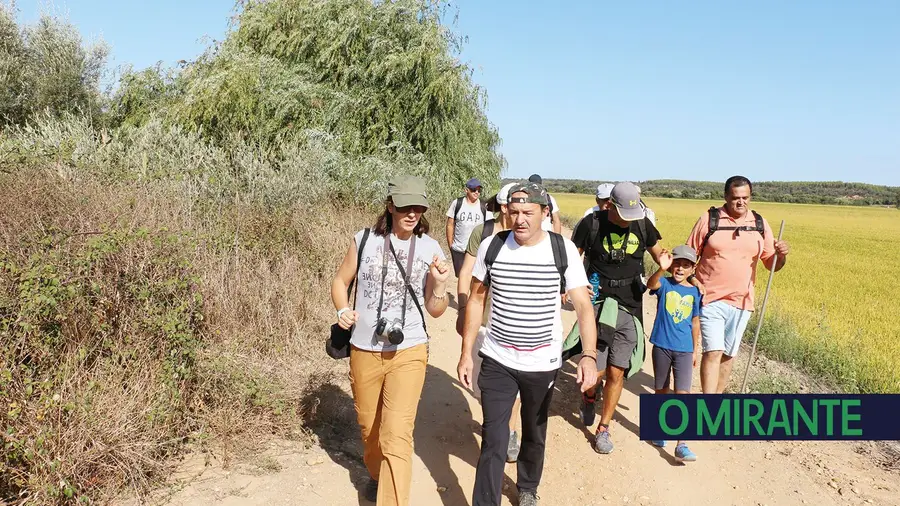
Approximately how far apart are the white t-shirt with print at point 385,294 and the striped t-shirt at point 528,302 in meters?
0.41

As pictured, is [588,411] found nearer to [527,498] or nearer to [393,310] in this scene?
[527,498]

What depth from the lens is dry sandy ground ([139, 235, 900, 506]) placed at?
12.4 feet

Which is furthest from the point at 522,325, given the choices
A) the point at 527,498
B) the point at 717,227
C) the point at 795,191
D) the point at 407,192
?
the point at 795,191

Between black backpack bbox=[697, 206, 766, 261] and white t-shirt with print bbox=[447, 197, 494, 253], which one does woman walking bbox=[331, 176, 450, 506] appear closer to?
black backpack bbox=[697, 206, 766, 261]

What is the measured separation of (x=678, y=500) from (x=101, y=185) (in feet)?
20.1

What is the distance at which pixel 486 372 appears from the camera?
3.49m

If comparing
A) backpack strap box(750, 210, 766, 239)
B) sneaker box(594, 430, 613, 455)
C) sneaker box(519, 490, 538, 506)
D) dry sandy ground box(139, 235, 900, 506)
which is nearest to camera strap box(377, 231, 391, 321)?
dry sandy ground box(139, 235, 900, 506)

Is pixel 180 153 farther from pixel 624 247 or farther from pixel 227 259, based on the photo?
pixel 624 247

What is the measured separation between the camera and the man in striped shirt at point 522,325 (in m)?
3.36

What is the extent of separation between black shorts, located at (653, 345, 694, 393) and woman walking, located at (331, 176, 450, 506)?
2.27 metres

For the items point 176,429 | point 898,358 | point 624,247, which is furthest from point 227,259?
point 898,358

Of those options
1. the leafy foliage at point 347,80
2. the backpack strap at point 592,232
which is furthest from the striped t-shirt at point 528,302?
the leafy foliage at point 347,80

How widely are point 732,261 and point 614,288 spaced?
3.39 ft

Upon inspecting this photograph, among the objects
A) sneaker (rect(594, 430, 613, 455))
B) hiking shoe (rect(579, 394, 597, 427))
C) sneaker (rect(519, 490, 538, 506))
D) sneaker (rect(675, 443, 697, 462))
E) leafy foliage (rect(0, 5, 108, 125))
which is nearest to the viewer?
sneaker (rect(519, 490, 538, 506))
